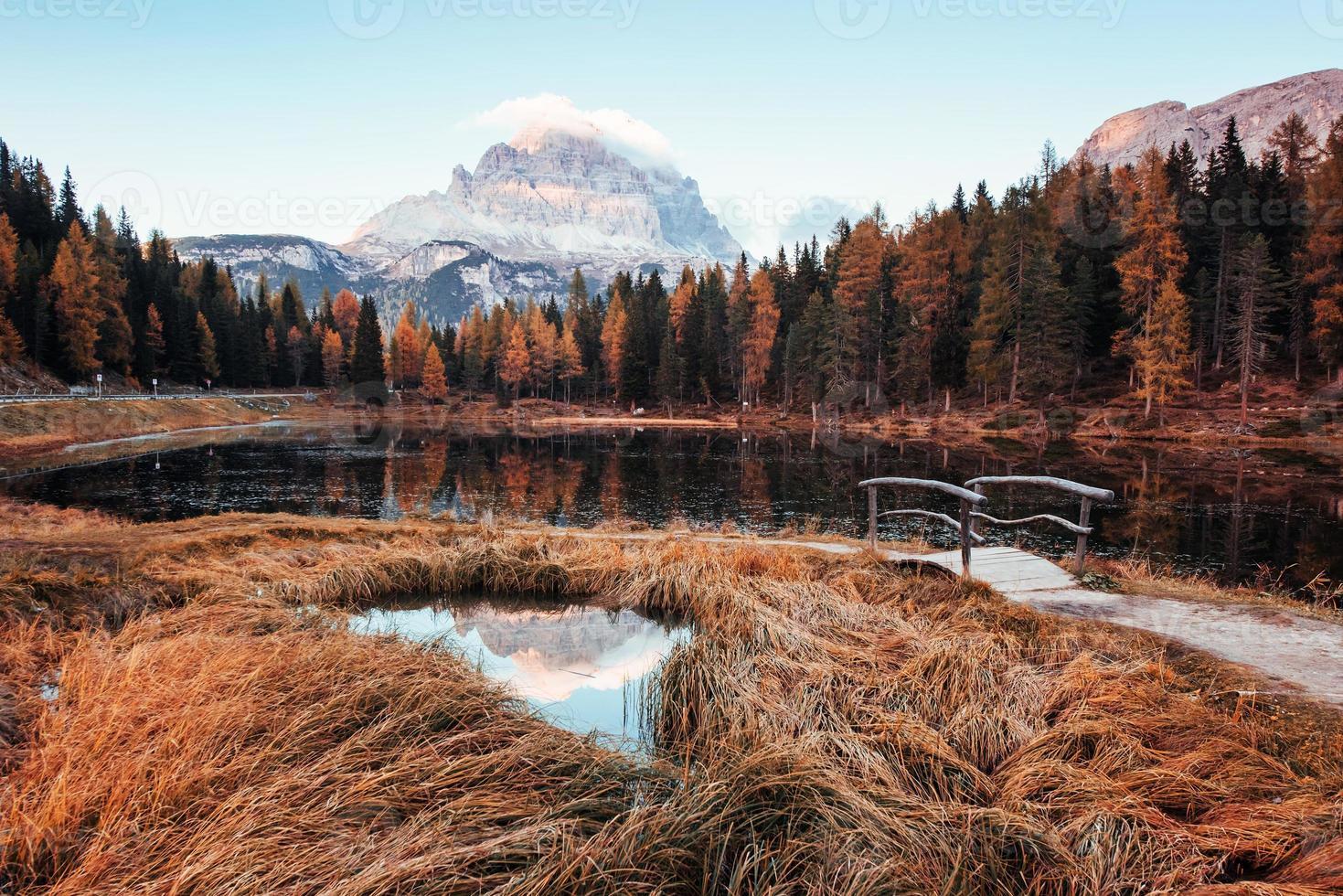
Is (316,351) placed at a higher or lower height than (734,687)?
higher

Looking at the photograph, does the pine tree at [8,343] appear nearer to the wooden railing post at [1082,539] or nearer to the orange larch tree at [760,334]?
the orange larch tree at [760,334]

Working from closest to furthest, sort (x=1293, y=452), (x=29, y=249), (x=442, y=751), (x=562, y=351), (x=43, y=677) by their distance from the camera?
(x=442, y=751) < (x=43, y=677) < (x=1293, y=452) < (x=29, y=249) < (x=562, y=351)

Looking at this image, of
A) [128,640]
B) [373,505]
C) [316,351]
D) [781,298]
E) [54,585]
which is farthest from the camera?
[316,351]

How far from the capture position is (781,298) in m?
82.2

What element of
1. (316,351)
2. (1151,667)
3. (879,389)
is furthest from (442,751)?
(316,351)

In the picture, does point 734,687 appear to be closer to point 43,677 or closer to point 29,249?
point 43,677

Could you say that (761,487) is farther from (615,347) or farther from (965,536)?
(615,347)

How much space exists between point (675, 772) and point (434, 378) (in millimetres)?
94497

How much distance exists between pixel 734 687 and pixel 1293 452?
1663 inches

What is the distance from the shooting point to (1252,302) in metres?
42.2

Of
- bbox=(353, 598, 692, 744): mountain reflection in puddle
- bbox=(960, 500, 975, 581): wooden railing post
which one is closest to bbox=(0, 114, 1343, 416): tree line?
bbox=(960, 500, 975, 581): wooden railing post

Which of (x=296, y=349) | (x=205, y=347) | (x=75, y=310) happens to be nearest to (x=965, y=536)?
(x=75, y=310)

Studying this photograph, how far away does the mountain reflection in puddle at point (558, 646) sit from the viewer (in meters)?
6.68

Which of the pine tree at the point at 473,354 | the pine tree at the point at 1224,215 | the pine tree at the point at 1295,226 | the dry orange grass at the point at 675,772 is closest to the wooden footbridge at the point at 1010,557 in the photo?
the dry orange grass at the point at 675,772
